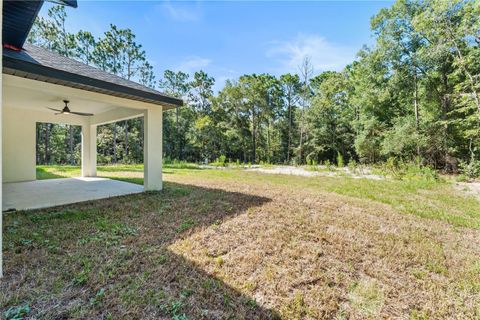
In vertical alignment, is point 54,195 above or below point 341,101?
below

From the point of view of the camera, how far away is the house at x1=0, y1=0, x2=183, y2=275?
3.38 meters

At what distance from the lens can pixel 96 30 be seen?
1762cm

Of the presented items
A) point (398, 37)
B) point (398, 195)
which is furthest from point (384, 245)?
point (398, 37)

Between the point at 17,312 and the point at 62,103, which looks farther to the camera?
the point at 62,103

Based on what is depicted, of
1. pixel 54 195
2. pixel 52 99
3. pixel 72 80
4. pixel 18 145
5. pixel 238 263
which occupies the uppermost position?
pixel 52 99

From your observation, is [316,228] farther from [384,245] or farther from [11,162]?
[11,162]

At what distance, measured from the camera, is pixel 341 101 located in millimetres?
19031

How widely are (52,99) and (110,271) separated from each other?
5.68 meters

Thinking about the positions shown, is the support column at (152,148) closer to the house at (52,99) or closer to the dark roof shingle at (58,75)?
the house at (52,99)

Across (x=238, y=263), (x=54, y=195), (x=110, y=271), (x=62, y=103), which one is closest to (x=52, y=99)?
(x=62, y=103)

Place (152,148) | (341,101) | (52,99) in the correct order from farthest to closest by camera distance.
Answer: (341,101) < (52,99) < (152,148)

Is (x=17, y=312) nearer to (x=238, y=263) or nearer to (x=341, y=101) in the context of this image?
(x=238, y=263)

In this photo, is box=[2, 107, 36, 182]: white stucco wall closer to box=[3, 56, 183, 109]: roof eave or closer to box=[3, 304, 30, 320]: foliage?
box=[3, 56, 183, 109]: roof eave

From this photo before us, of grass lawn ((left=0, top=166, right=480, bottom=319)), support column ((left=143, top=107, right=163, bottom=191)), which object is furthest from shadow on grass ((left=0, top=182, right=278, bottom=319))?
support column ((left=143, top=107, right=163, bottom=191))
